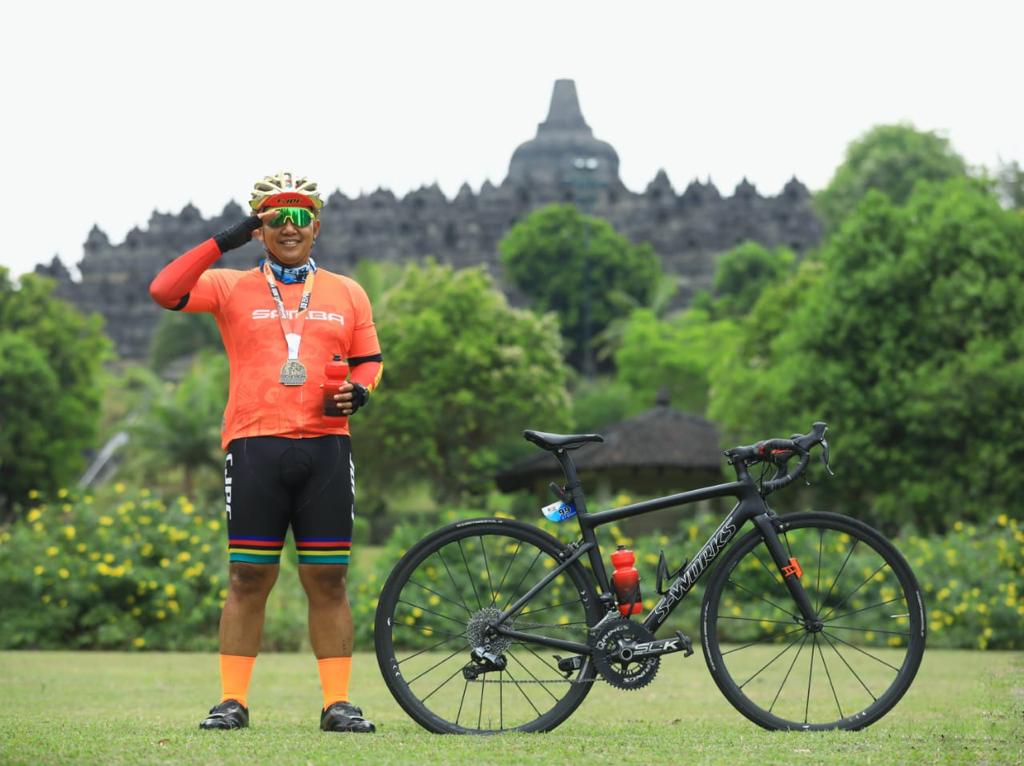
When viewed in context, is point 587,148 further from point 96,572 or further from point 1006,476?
point 96,572

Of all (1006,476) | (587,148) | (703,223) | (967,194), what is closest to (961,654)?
(1006,476)

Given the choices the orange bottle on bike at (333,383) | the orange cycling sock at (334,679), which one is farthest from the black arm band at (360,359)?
the orange cycling sock at (334,679)

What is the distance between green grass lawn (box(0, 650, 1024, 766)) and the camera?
14.9 ft

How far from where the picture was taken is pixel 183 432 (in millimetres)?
41562

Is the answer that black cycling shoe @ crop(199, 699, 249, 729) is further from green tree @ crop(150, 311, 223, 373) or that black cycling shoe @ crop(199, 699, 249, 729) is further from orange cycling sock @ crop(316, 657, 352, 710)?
green tree @ crop(150, 311, 223, 373)

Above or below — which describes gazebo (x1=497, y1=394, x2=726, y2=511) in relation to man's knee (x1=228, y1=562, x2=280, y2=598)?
above

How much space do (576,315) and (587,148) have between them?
54.4 m

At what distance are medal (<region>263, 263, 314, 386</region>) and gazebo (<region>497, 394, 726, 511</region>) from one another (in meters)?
31.3

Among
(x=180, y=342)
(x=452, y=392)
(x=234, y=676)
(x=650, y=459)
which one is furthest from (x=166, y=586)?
(x=180, y=342)

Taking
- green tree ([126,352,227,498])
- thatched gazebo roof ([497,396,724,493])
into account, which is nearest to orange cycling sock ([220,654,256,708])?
thatched gazebo roof ([497,396,724,493])

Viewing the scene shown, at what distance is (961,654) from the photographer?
1277 cm

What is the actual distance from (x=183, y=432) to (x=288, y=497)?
122ft

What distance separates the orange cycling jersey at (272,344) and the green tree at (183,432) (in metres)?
35.9

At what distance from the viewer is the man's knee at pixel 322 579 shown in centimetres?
546
